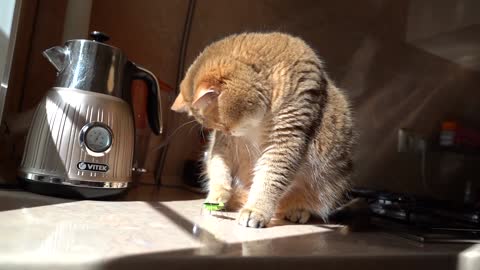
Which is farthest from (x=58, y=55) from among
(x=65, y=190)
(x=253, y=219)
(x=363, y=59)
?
(x=363, y=59)

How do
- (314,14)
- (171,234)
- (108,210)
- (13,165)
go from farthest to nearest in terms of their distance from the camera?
(314,14) → (13,165) → (108,210) → (171,234)

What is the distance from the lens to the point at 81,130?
0.88 metres

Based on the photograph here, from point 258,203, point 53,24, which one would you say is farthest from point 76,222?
point 53,24

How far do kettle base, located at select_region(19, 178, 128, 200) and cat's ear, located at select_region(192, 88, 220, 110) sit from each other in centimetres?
27

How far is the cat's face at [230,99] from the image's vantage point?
96cm

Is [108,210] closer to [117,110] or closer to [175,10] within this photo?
[117,110]

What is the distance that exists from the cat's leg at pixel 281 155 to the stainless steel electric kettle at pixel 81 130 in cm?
31

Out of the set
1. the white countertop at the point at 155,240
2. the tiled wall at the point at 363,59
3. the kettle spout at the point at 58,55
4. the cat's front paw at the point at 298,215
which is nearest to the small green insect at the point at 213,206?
the white countertop at the point at 155,240

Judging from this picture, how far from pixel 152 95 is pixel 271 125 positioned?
0.32 metres

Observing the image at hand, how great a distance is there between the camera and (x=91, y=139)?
34.7 inches

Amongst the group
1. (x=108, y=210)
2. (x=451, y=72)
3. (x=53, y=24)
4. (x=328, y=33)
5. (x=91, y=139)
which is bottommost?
(x=108, y=210)

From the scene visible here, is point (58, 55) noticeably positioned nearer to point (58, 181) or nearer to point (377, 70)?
point (58, 181)

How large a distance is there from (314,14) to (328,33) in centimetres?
10

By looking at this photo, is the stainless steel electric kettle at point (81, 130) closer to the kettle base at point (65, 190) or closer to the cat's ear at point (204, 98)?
the kettle base at point (65, 190)
